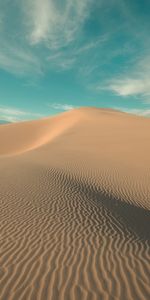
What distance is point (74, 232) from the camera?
6914 mm

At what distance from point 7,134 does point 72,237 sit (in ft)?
125

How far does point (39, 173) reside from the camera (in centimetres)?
1326

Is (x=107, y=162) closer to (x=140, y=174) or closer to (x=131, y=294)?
(x=140, y=174)

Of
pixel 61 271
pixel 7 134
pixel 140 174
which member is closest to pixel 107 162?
pixel 140 174

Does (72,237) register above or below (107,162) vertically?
below

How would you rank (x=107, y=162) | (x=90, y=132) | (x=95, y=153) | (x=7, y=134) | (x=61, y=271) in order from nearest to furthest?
(x=61, y=271) < (x=107, y=162) < (x=95, y=153) < (x=90, y=132) < (x=7, y=134)

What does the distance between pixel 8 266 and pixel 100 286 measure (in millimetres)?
2007

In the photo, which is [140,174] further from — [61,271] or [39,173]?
[61,271]

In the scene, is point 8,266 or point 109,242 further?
point 109,242

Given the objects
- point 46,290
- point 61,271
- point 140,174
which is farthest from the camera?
point 140,174

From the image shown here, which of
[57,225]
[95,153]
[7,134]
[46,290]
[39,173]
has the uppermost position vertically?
[7,134]

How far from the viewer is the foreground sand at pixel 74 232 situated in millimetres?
4742

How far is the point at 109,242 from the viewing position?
21.4 ft

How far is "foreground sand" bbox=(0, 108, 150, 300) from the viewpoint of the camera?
474cm
